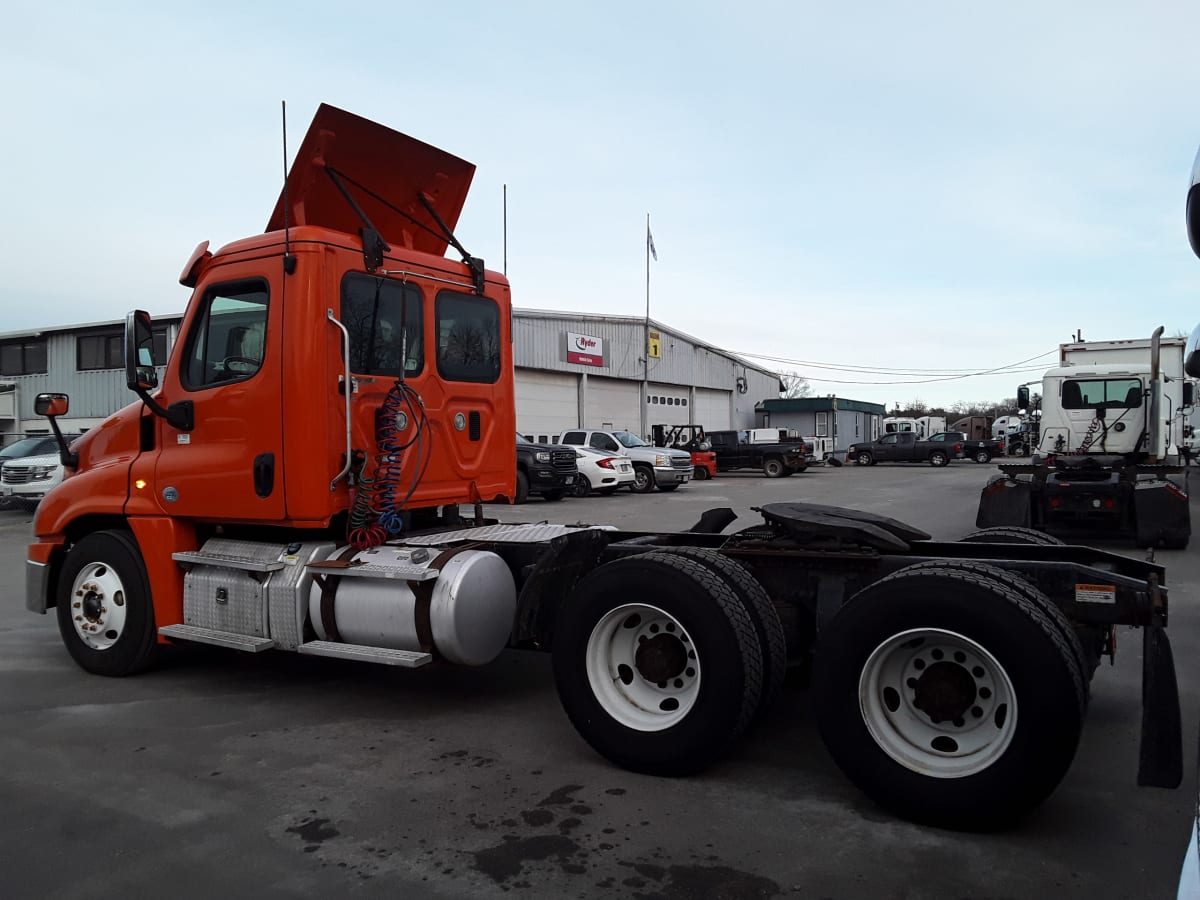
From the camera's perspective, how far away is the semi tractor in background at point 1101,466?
467 inches

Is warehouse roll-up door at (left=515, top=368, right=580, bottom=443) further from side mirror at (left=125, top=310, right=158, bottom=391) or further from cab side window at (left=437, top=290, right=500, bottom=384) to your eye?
side mirror at (left=125, top=310, right=158, bottom=391)

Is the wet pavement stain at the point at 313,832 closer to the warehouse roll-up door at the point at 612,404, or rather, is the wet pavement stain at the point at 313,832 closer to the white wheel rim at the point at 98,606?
the white wheel rim at the point at 98,606

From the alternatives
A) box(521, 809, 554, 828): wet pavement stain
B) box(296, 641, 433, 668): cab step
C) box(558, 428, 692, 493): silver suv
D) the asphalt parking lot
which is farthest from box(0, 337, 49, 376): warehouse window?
box(521, 809, 554, 828): wet pavement stain

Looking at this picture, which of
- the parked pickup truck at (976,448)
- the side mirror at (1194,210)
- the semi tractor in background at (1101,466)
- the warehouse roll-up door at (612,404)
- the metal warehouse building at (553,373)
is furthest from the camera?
the parked pickup truck at (976,448)

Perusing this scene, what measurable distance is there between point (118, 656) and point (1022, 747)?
18.0 feet

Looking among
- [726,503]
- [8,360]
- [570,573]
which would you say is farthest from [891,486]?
[8,360]

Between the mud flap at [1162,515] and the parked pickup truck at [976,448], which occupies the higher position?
the parked pickup truck at [976,448]

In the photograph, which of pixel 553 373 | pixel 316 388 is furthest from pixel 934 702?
pixel 553 373

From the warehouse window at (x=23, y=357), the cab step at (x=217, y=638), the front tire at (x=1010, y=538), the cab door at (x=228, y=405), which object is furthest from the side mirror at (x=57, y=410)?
the warehouse window at (x=23, y=357)

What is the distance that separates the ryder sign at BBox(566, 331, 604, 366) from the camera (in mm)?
35281

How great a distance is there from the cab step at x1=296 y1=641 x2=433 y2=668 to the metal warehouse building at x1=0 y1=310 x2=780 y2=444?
66.6ft

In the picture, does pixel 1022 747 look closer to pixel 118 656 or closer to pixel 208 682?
pixel 208 682

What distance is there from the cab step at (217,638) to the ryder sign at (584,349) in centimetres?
3009

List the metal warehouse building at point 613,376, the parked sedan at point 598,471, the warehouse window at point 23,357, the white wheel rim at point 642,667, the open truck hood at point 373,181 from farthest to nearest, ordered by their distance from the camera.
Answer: the metal warehouse building at point 613,376 < the warehouse window at point 23,357 < the parked sedan at point 598,471 < the open truck hood at point 373,181 < the white wheel rim at point 642,667
